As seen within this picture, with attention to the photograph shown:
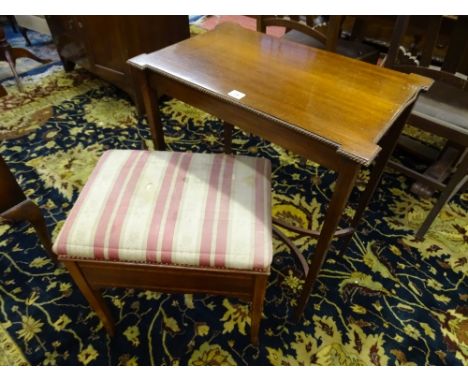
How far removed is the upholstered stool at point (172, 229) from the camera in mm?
857

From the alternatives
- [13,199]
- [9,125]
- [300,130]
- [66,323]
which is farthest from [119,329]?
[9,125]

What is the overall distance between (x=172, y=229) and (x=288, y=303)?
693 mm

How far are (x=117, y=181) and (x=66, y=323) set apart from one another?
0.65 meters

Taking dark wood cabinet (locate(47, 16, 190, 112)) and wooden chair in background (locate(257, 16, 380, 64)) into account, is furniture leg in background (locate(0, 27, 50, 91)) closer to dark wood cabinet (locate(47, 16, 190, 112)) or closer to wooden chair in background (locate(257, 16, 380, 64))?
dark wood cabinet (locate(47, 16, 190, 112))

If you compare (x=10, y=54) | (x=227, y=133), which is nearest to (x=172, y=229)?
(x=227, y=133)

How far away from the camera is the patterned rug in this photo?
1193 millimetres

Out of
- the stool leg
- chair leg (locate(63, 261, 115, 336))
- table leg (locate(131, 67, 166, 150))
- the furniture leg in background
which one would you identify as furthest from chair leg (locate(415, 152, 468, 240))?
the furniture leg in background

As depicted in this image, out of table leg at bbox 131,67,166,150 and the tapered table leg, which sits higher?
table leg at bbox 131,67,166,150

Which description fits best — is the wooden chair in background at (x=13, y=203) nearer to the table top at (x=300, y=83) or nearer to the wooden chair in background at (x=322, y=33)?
the table top at (x=300, y=83)

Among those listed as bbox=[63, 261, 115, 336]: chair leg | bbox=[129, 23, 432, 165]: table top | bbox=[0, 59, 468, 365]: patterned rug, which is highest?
bbox=[129, 23, 432, 165]: table top

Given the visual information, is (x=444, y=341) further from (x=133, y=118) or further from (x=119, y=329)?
(x=133, y=118)

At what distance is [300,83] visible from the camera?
0.99 m

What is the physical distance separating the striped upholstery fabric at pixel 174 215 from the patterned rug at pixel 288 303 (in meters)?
0.51

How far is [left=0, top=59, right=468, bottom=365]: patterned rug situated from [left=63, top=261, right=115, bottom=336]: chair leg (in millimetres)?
92
